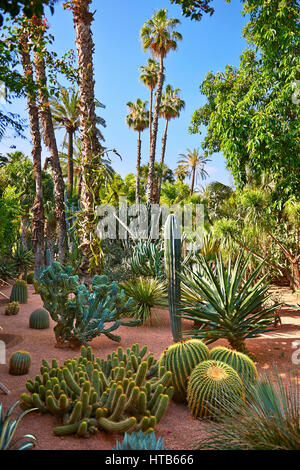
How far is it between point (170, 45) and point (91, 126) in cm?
1767

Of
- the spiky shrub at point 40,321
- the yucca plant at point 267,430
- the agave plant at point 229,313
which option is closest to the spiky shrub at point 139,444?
the yucca plant at point 267,430

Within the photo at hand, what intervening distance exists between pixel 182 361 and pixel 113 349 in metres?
1.90

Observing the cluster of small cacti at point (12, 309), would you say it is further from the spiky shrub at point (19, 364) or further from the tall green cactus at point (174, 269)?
the tall green cactus at point (174, 269)

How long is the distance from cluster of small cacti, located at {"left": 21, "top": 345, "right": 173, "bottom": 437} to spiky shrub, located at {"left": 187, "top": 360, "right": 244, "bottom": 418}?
29 cm

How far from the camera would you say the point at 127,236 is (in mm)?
12758

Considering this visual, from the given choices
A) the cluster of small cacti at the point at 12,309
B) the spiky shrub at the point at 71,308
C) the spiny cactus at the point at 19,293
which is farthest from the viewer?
the spiny cactus at the point at 19,293

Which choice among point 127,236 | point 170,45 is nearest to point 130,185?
point 170,45

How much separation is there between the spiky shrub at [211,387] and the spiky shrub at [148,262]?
519cm

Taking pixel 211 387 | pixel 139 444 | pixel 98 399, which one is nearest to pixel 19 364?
pixel 98 399

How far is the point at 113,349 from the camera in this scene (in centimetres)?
573

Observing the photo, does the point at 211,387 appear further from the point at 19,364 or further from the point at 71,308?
the point at 71,308

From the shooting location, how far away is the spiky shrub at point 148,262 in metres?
9.13
